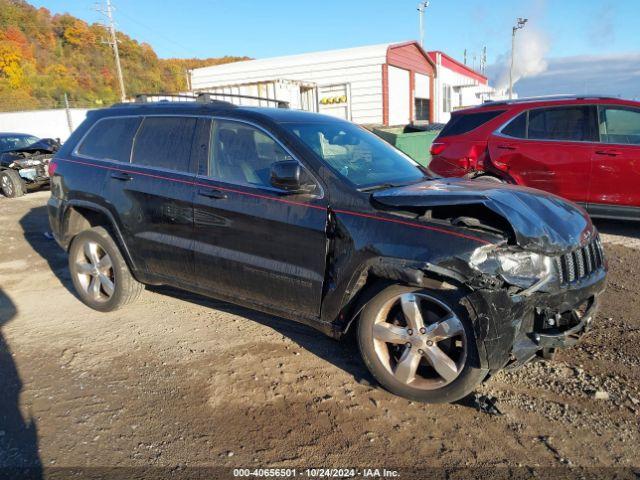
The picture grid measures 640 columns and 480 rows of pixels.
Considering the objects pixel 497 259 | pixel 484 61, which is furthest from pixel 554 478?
pixel 484 61

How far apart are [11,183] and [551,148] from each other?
12.1 metres

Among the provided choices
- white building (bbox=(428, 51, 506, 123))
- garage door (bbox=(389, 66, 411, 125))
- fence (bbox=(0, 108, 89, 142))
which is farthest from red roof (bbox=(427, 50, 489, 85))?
fence (bbox=(0, 108, 89, 142))

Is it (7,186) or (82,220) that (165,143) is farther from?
(7,186)

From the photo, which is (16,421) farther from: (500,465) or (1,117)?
(1,117)

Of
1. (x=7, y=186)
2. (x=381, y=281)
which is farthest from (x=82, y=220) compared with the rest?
(x=7, y=186)

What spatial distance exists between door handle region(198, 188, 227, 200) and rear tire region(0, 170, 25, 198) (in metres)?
10.8

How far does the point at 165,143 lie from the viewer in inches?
171

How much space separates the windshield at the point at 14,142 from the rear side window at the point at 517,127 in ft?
40.1

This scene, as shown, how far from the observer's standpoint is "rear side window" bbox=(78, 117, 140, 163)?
464 centimetres

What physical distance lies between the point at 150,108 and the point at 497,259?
10.9 feet

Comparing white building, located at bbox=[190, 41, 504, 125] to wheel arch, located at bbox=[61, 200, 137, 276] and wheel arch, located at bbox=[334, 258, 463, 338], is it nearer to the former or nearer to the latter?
wheel arch, located at bbox=[61, 200, 137, 276]

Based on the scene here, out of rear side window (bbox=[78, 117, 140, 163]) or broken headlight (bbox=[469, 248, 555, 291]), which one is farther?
rear side window (bbox=[78, 117, 140, 163])

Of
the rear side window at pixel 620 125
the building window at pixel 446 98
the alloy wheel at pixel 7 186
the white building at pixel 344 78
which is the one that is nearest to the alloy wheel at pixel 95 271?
the rear side window at pixel 620 125

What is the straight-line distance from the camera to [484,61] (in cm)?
9288
